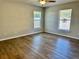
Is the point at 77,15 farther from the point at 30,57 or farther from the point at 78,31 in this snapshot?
the point at 30,57

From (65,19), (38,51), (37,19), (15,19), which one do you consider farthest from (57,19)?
(38,51)

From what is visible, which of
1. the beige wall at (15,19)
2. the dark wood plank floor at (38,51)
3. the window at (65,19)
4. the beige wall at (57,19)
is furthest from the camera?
the window at (65,19)

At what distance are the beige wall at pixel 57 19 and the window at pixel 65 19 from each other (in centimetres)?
24

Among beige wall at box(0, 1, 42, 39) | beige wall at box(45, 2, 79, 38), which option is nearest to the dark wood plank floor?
beige wall at box(0, 1, 42, 39)

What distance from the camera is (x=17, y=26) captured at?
5207 mm

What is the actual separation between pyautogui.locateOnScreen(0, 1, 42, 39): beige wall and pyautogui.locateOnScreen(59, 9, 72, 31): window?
209 cm

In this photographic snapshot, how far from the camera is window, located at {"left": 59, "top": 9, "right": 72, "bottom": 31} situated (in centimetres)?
516

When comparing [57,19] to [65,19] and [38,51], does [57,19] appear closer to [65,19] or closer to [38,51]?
[65,19]

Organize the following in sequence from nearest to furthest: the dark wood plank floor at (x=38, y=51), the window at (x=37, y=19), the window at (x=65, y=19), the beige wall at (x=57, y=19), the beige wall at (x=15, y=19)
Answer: the dark wood plank floor at (x=38, y=51) → the beige wall at (x=15, y=19) → the beige wall at (x=57, y=19) → the window at (x=65, y=19) → the window at (x=37, y=19)

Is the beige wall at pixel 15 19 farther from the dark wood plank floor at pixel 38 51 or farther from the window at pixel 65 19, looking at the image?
the window at pixel 65 19

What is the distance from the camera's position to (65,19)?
5.38m

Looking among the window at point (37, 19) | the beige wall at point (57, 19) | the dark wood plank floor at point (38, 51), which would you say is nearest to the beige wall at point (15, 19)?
the window at point (37, 19)

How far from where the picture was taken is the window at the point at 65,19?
16.9ft

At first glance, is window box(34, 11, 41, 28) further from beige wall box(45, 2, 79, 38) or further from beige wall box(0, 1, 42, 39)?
beige wall box(45, 2, 79, 38)
